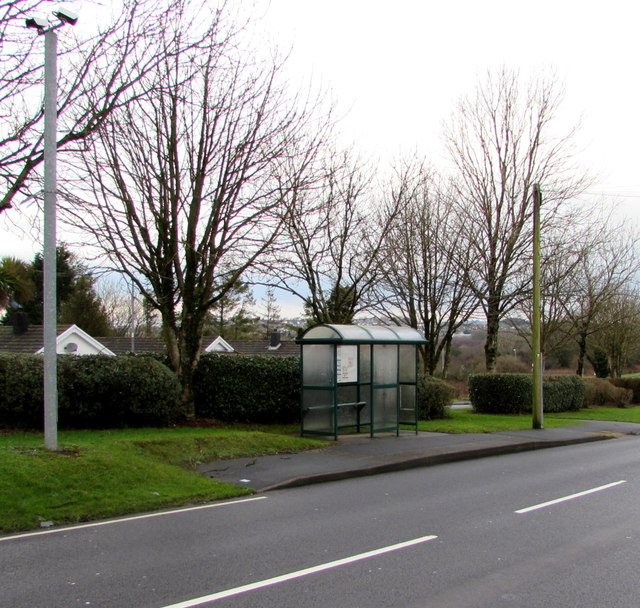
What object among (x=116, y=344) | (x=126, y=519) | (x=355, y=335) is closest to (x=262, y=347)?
(x=116, y=344)

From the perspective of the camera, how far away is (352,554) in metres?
6.62

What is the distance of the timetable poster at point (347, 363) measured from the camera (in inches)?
625

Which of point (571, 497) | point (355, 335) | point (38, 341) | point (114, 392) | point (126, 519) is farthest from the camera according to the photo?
point (38, 341)

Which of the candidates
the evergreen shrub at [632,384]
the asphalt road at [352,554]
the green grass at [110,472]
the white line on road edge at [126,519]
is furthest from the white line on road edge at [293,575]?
the evergreen shrub at [632,384]

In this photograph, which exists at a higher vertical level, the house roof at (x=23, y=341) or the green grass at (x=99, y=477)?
the house roof at (x=23, y=341)

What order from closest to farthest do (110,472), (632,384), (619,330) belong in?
(110,472), (632,384), (619,330)

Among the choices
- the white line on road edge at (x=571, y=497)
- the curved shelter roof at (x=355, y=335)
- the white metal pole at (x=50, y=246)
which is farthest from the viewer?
the curved shelter roof at (x=355, y=335)

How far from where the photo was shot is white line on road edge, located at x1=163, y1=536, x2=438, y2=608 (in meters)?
5.27

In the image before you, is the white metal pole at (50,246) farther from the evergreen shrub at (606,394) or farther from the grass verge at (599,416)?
the evergreen shrub at (606,394)

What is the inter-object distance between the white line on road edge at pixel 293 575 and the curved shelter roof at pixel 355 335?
8336 millimetres

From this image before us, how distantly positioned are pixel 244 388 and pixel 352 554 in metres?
11.0

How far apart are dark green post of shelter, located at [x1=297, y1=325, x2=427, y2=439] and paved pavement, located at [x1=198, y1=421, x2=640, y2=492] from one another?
1.61ft

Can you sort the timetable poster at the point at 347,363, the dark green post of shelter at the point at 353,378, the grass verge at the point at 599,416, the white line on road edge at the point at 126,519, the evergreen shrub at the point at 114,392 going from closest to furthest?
the white line on road edge at the point at 126,519
the evergreen shrub at the point at 114,392
the dark green post of shelter at the point at 353,378
the timetable poster at the point at 347,363
the grass verge at the point at 599,416

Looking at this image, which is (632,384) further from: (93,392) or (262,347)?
(93,392)
